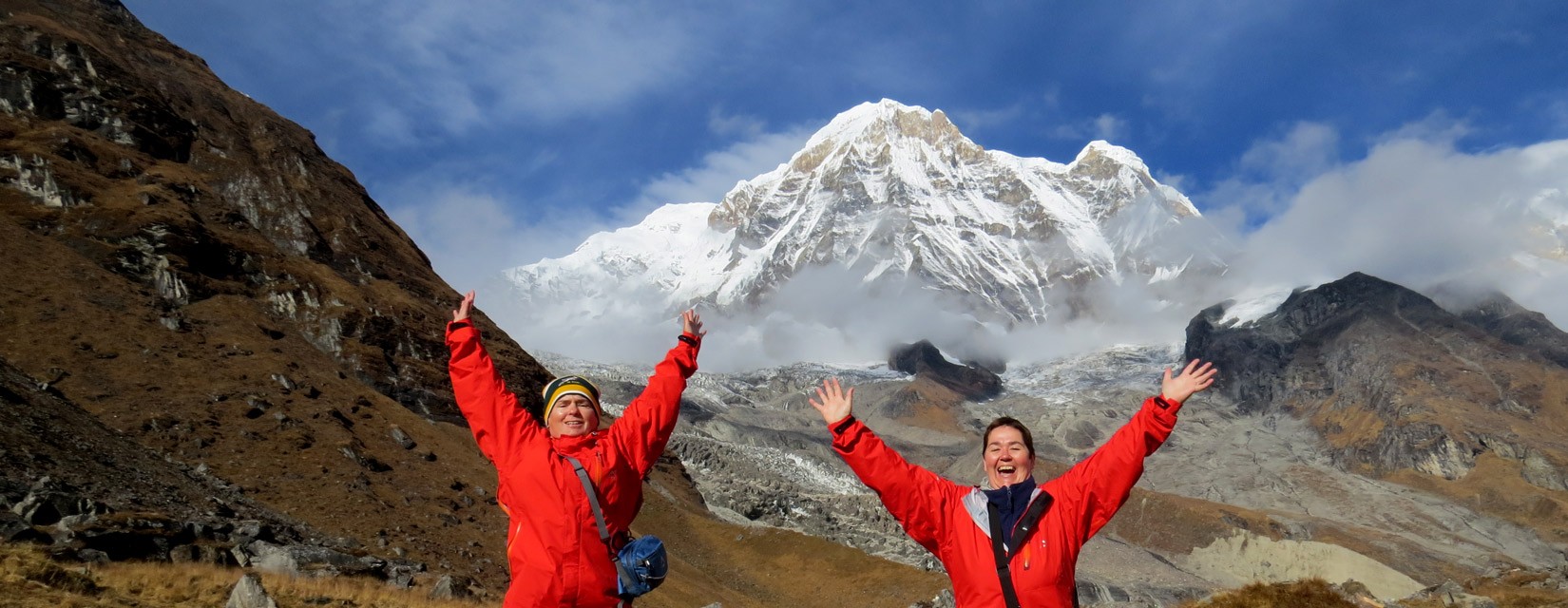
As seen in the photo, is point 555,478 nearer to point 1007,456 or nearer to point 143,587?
point 1007,456

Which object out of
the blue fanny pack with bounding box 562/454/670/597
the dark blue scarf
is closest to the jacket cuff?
the dark blue scarf

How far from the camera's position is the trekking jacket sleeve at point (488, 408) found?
6527 millimetres

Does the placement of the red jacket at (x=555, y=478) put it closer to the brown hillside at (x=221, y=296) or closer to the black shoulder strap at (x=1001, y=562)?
the black shoulder strap at (x=1001, y=562)

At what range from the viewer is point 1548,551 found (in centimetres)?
14250

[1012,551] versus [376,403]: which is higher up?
[376,403]

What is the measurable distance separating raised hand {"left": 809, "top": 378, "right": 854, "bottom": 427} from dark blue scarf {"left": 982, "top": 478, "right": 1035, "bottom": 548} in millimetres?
1206

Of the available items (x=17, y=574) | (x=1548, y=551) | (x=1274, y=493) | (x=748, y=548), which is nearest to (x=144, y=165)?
(x=748, y=548)

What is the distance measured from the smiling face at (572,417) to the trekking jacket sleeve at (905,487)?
192 cm

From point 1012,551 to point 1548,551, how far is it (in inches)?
7366

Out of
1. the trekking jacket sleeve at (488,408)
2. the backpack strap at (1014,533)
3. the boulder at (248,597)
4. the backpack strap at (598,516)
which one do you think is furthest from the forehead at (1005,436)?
the boulder at (248,597)

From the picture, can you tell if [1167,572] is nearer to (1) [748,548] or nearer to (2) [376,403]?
(1) [748,548]

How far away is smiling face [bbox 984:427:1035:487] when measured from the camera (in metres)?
6.44

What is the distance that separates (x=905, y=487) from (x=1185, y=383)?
2280mm

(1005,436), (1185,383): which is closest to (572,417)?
(1005,436)
